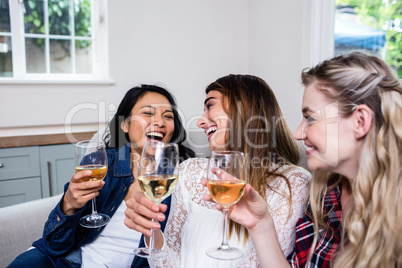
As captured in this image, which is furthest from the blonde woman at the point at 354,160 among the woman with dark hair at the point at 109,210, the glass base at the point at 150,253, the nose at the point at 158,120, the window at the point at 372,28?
the window at the point at 372,28

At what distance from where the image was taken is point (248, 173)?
1297mm

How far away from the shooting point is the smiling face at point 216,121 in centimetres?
137

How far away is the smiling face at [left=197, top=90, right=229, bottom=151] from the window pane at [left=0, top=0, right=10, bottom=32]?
2.02m

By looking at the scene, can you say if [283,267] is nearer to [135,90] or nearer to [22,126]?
[135,90]

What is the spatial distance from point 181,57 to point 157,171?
234 centimetres

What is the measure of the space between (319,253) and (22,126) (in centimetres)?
232

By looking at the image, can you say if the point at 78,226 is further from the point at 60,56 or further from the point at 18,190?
the point at 60,56

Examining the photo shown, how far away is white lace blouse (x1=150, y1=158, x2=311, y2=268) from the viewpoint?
3.92 ft

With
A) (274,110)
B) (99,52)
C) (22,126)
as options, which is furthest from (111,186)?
(99,52)

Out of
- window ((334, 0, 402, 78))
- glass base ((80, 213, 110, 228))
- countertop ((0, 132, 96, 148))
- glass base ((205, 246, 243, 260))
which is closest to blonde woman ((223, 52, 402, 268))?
glass base ((205, 246, 243, 260))

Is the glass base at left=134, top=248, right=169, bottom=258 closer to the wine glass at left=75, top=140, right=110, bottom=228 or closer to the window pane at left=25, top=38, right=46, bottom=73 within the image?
the wine glass at left=75, top=140, right=110, bottom=228

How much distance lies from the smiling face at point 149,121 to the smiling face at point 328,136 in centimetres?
89

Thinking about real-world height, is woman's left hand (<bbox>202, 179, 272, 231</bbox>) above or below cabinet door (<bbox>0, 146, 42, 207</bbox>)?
above

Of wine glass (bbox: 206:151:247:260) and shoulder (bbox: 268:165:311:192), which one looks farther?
shoulder (bbox: 268:165:311:192)
